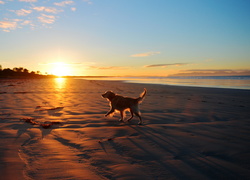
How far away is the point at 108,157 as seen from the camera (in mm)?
3439

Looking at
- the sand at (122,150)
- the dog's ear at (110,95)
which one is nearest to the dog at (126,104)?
the dog's ear at (110,95)

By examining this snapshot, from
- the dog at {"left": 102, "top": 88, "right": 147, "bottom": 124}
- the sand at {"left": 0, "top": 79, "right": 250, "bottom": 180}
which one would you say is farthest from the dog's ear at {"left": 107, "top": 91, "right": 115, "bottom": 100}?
the sand at {"left": 0, "top": 79, "right": 250, "bottom": 180}

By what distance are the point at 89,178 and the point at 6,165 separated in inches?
58.1

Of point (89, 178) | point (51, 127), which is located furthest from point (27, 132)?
point (89, 178)

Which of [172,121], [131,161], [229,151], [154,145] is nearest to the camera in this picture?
[131,161]

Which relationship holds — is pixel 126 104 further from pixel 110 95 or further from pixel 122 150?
pixel 122 150

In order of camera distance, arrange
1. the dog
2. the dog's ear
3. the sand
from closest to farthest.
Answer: the sand → the dog → the dog's ear

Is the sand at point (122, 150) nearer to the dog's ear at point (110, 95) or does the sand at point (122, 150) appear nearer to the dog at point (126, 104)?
the dog at point (126, 104)

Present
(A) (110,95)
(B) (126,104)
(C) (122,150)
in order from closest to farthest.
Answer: (C) (122,150)
(B) (126,104)
(A) (110,95)

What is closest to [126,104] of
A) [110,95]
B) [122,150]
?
[110,95]

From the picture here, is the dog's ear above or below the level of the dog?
above

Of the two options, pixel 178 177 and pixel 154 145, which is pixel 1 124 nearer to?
pixel 154 145

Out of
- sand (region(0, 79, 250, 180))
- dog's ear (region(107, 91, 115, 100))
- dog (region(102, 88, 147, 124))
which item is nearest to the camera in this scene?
sand (region(0, 79, 250, 180))

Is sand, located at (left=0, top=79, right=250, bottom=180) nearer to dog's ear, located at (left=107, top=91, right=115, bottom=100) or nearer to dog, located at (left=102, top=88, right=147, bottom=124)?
dog, located at (left=102, top=88, right=147, bottom=124)
